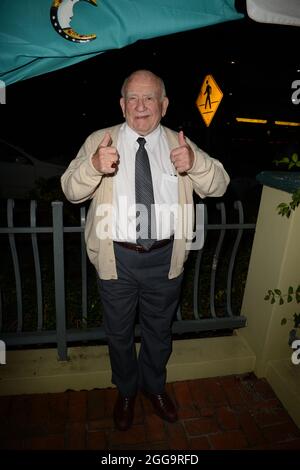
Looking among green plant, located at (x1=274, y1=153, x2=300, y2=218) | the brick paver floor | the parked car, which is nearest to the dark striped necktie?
green plant, located at (x1=274, y1=153, x2=300, y2=218)

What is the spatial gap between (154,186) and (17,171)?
6.72 metres

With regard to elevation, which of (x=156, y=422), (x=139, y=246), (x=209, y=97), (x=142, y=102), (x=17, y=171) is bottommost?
(x=156, y=422)

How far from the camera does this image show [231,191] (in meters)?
10.6

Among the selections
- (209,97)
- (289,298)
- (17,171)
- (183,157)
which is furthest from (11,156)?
(289,298)

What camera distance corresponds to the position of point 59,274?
8.86ft

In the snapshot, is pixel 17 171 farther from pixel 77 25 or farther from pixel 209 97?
pixel 77 25

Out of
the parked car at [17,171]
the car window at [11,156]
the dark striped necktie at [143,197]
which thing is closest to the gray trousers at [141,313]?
the dark striped necktie at [143,197]

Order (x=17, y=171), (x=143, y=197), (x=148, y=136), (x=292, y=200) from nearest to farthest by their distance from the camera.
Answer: (x=143, y=197), (x=148, y=136), (x=292, y=200), (x=17, y=171)

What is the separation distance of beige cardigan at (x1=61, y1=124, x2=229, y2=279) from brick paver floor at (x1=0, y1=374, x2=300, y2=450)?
1208 mm

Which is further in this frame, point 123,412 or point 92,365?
point 92,365

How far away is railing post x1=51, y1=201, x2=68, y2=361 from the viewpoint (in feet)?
8.39

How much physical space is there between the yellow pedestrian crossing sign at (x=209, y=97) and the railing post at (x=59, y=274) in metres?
6.25
